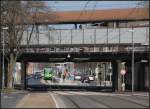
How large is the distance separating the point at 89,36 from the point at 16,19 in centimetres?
1594

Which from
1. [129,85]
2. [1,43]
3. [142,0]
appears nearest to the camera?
[142,0]

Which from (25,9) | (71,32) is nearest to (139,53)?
(71,32)

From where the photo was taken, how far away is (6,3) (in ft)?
187

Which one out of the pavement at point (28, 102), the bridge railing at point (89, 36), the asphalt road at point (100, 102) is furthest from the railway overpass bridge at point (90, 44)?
the pavement at point (28, 102)

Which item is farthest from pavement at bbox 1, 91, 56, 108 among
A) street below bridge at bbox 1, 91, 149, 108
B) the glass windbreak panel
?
the glass windbreak panel

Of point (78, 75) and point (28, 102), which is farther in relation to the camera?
point (78, 75)

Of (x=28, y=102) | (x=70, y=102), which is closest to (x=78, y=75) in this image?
(x=70, y=102)

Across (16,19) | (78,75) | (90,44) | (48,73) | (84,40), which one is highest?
(16,19)

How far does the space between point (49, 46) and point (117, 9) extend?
718 inches

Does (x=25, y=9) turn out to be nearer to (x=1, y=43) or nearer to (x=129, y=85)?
(x=1, y=43)

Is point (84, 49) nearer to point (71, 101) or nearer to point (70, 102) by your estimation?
point (71, 101)

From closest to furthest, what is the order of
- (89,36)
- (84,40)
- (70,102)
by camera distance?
1. (70,102)
2. (84,40)
3. (89,36)

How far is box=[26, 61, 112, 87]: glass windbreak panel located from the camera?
4751 inches

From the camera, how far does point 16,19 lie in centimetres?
6072
